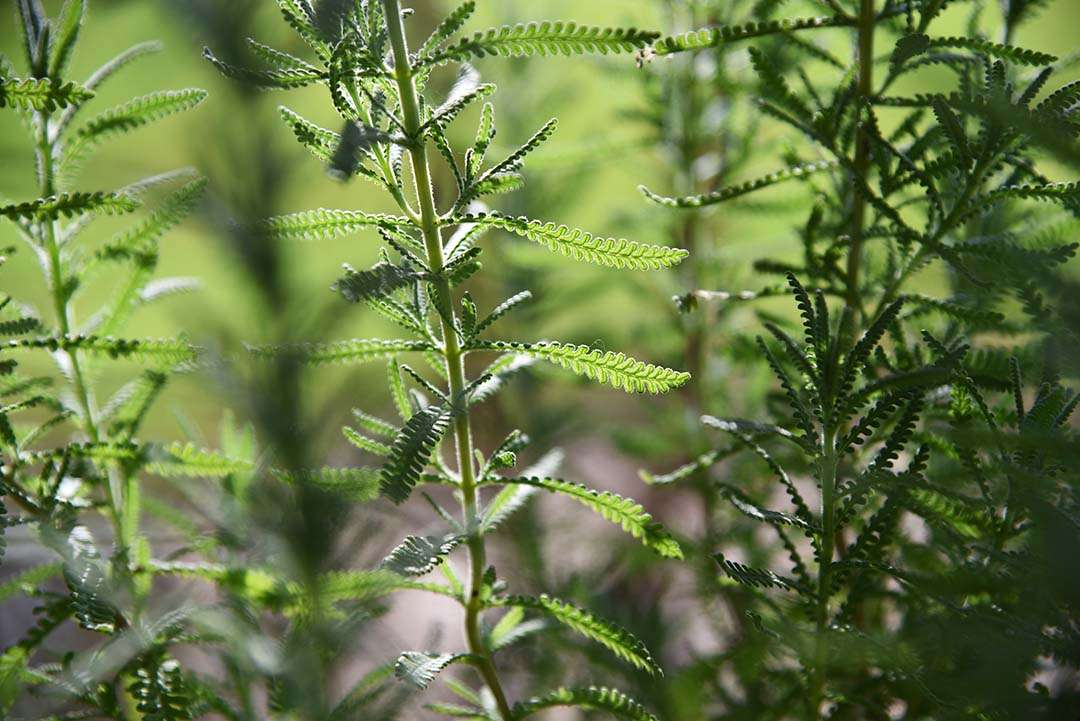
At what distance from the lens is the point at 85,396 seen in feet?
1.86

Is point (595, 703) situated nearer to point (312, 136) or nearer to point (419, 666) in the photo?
point (419, 666)

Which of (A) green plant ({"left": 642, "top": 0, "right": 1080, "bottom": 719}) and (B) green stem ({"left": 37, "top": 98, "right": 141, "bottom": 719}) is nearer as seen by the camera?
(A) green plant ({"left": 642, "top": 0, "right": 1080, "bottom": 719})

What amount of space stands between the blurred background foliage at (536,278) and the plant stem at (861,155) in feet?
0.24

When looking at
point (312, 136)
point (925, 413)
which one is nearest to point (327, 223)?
point (312, 136)

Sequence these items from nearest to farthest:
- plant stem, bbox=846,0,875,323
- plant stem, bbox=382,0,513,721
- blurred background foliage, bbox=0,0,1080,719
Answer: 1. blurred background foliage, bbox=0,0,1080,719
2. plant stem, bbox=382,0,513,721
3. plant stem, bbox=846,0,875,323

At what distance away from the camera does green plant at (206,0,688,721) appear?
42 centimetres

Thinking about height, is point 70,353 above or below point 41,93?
below

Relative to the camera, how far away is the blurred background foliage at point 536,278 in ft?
1.08

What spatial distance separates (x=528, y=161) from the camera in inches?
31.5

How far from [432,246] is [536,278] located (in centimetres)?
57

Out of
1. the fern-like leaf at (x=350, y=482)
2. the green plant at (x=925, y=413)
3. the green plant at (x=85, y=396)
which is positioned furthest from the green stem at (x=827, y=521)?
the green plant at (x=85, y=396)

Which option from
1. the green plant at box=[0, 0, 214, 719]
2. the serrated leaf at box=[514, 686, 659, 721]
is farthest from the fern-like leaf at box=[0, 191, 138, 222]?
the serrated leaf at box=[514, 686, 659, 721]

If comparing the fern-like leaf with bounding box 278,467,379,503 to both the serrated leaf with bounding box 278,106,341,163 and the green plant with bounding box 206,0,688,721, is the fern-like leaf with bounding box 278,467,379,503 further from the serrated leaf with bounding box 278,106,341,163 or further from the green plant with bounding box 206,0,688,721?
the serrated leaf with bounding box 278,106,341,163

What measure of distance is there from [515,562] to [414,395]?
1.04 ft
